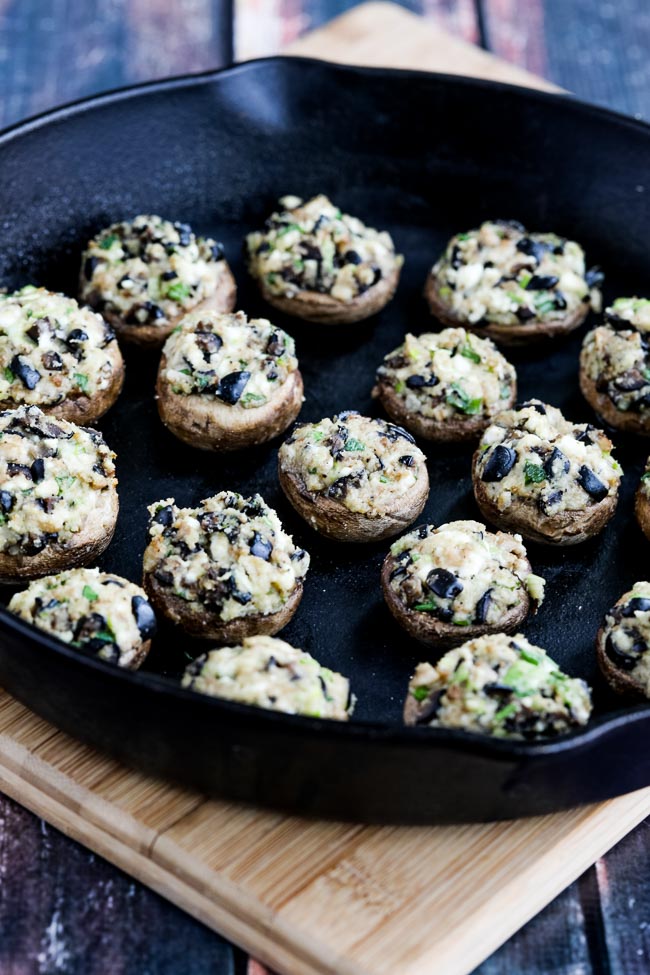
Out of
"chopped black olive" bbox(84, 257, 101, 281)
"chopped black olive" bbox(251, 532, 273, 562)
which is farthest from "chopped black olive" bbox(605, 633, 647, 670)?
"chopped black olive" bbox(84, 257, 101, 281)

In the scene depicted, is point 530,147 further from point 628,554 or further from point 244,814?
point 244,814

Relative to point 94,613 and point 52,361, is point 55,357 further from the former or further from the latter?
point 94,613

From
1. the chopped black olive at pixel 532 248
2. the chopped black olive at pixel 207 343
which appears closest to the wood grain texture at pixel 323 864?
the chopped black olive at pixel 207 343

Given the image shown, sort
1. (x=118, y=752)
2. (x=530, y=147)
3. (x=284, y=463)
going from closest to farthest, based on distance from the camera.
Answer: (x=118, y=752)
(x=284, y=463)
(x=530, y=147)

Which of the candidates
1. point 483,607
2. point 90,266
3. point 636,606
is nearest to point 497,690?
point 483,607

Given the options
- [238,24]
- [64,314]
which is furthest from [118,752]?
[238,24]

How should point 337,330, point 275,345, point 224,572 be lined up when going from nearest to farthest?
point 224,572
point 275,345
point 337,330
